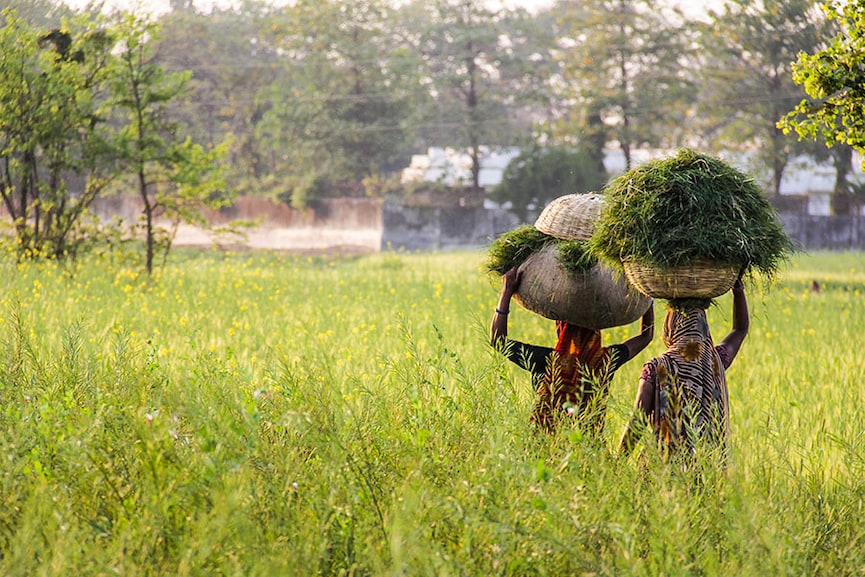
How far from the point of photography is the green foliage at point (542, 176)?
30.5 metres

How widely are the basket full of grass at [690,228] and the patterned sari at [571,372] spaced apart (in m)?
0.58

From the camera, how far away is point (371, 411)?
4.16 meters

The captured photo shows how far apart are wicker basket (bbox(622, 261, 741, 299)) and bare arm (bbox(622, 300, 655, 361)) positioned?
1.74 feet

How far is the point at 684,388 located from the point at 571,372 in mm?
752

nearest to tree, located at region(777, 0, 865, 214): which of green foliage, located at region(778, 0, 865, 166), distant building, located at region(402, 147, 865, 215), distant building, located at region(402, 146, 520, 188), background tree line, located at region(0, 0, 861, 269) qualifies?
green foliage, located at region(778, 0, 865, 166)

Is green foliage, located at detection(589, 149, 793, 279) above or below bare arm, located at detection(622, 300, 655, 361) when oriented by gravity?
above

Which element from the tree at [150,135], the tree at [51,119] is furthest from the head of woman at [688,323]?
the tree at [150,135]

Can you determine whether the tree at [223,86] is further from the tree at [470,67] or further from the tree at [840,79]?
the tree at [840,79]

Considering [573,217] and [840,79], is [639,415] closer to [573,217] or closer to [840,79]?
[573,217]

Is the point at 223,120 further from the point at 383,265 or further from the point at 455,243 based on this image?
the point at 383,265

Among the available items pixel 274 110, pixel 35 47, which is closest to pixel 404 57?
pixel 274 110

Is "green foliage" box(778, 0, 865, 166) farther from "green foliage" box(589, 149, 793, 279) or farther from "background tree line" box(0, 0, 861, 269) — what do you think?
"background tree line" box(0, 0, 861, 269)

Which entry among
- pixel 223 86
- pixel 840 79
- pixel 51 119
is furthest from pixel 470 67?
pixel 840 79

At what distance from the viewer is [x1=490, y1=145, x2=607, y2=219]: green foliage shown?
30453 millimetres
